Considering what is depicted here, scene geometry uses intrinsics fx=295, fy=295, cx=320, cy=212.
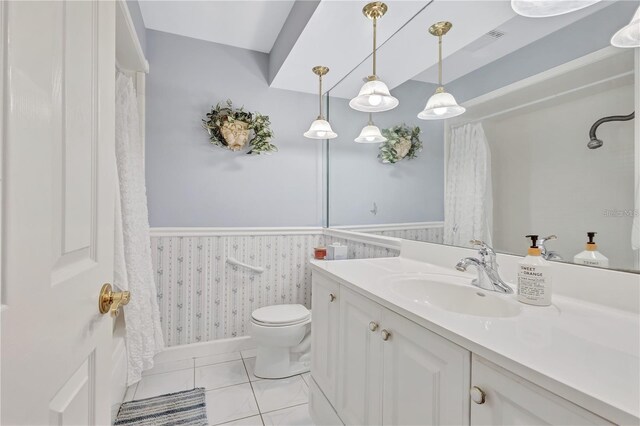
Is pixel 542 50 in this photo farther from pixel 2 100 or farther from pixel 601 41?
pixel 2 100

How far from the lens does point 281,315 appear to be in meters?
2.04

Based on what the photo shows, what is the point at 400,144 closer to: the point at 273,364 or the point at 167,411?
the point at 273,364

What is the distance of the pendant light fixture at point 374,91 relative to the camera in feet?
4.83

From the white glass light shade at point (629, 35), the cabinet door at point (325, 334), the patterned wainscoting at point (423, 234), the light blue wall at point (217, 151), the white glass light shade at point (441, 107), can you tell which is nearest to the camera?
the white glass light shade at point (629, 35)

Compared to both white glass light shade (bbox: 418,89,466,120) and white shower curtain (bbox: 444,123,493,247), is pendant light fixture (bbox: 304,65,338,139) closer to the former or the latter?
white glass light shade (bbox: 418,89,466,120)

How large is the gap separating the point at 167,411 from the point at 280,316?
81 centimetres

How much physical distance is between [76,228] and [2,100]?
0.94ft

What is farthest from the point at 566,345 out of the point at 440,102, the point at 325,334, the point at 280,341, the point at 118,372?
the point at 118,372

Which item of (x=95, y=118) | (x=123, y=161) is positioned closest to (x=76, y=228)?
(x=95, y=118)

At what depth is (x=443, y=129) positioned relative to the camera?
1.51 m

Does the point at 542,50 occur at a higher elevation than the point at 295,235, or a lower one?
higher

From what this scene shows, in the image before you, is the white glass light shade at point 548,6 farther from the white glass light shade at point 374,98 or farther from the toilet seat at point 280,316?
the toilet seat at point 280,316

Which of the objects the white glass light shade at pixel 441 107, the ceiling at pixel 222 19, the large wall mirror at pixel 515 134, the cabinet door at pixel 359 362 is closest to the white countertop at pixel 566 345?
the cabinet door at pixel 359 362

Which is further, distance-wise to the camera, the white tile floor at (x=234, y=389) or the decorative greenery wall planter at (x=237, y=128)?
the decorative greenery wall planter at (x=237, y=128)
